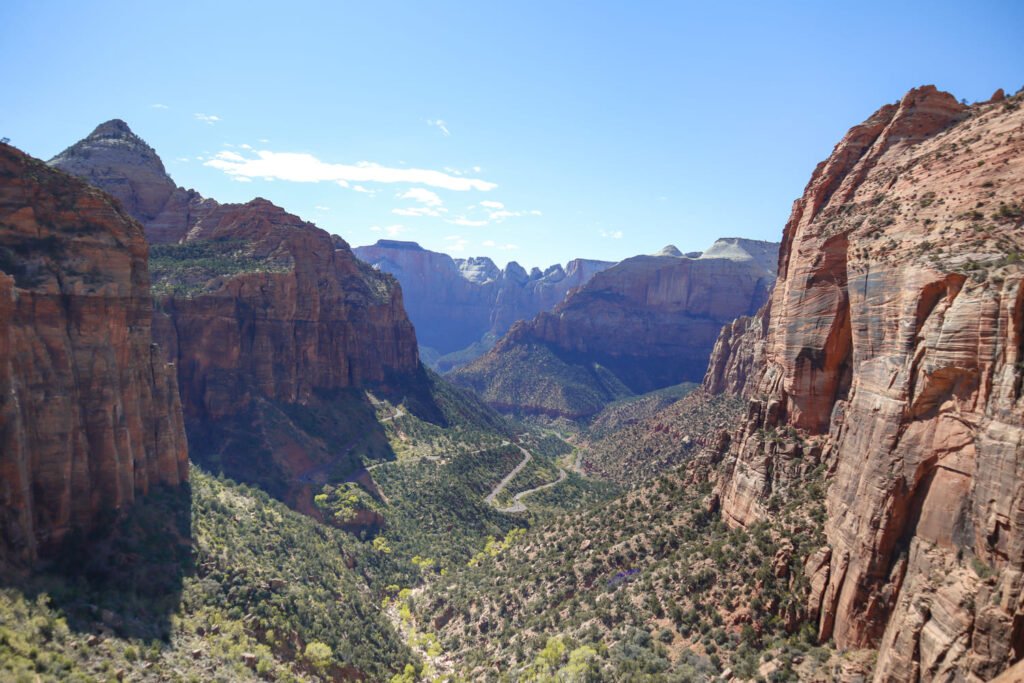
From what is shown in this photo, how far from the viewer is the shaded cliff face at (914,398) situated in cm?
2198

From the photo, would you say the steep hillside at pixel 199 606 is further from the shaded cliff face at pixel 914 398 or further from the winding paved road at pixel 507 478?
the shaded cliff face at pixel 914 398

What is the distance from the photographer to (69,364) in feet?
123

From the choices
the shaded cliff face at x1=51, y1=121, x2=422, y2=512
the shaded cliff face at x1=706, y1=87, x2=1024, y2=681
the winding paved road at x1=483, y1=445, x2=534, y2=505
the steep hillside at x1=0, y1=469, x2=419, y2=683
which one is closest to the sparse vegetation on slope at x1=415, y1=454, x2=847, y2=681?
the shaded cliff face at x1=706, y1=87, x2=1024, y2=681

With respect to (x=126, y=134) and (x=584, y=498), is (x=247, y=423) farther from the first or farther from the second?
(x=126, y=134)

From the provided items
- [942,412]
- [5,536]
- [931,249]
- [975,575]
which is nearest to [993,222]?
[931,249]

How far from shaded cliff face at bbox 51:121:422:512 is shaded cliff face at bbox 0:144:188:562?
97.1 feet

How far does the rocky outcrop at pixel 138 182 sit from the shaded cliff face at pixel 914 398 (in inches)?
3817

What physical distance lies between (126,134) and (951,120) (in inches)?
5123

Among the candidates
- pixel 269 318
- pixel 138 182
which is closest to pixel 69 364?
pixel 269 318

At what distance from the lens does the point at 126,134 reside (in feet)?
384

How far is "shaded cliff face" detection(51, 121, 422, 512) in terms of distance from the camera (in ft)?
257

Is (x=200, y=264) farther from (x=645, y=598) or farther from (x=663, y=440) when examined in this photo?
(x=663, y=440)

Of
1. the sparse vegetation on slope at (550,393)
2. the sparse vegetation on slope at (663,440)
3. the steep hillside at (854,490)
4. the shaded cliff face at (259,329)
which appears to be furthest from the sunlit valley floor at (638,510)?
the sparse vegetation on slope at (550,393)

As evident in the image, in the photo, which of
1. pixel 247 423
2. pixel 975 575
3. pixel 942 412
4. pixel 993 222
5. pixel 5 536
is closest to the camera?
pixel 975 575
